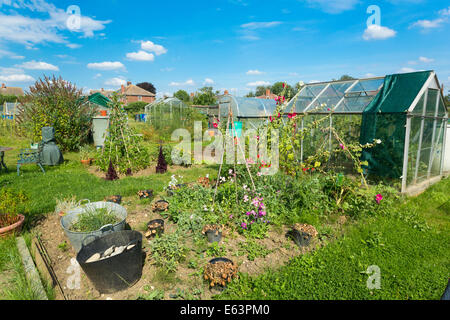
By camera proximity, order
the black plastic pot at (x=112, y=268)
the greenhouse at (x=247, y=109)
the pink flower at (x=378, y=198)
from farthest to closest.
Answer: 1. the greenhouse at (x=247, y=109)
2. the pink flower at (x=378, y=198)
3. the black plastic pot at (x=112, y=268)

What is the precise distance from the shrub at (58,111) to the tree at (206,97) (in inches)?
993

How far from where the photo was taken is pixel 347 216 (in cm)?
479

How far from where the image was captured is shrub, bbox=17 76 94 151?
424 inches

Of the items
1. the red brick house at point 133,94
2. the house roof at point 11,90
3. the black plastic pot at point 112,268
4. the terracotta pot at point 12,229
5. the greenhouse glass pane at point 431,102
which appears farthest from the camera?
the house roof at point 11,90


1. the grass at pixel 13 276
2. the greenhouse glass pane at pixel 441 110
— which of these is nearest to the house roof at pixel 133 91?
the greenhouse glass pane at pixel 441 110

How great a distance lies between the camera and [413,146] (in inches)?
246

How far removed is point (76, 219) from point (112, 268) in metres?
1.48

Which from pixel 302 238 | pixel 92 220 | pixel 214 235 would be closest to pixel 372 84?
pixel 302 238

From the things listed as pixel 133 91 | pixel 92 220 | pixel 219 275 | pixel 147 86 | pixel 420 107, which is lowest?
pixel 219 275

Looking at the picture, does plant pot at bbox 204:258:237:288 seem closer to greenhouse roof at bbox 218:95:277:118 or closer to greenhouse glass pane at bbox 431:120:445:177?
greenhouse glass pane at bbox 431:120:445:177

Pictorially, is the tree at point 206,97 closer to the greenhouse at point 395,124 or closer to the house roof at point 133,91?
the house roof at point 133,91

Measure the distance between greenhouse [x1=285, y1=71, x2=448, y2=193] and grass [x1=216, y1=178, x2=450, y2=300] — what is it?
202 centimetres

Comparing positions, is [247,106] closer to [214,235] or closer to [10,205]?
[214,235]

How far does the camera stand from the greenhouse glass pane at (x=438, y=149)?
7207 mm
